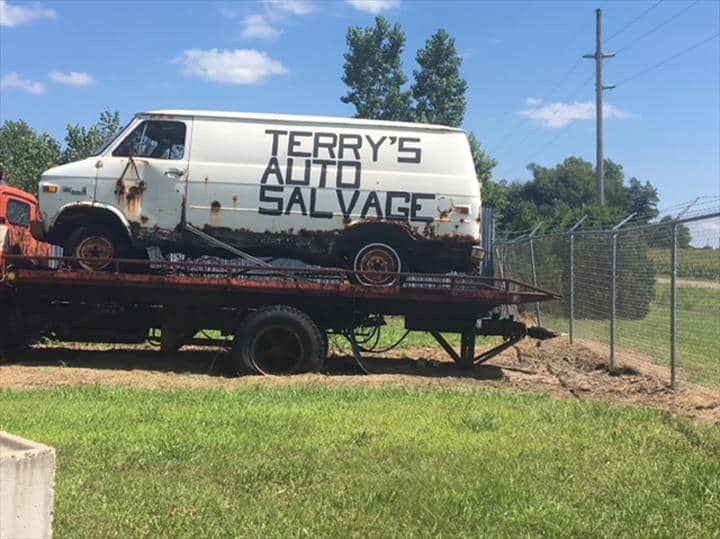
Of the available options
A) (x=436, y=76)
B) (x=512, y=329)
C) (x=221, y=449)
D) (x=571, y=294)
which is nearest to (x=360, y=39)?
(x=436, y=76)

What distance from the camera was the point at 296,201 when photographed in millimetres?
9133

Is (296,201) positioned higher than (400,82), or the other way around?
(400,82)

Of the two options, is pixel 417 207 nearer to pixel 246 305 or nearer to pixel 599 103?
pixel 246 305

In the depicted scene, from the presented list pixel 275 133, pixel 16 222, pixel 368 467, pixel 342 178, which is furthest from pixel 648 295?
pixel 16 222

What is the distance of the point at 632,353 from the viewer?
1011 centimetres

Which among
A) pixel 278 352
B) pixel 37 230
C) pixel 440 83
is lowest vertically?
pixel 278 352

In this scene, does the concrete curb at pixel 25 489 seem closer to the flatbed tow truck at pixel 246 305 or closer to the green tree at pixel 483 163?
the flatbed tow truck at pixel 246 305

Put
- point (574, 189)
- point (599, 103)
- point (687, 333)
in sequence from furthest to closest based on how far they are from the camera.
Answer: point (574, 189) < point (599, 103) < point (687, 333)

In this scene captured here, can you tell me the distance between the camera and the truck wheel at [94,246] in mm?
9164

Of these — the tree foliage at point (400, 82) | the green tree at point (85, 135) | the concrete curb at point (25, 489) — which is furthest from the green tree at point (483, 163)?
the concrete curb at point (25, 489)

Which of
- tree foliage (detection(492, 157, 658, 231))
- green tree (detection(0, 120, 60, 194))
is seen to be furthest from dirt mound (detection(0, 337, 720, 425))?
tree foliage (detection(492, 157, 658, 231))

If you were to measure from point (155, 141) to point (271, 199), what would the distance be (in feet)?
5.65

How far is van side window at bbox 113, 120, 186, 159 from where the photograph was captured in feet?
30.4

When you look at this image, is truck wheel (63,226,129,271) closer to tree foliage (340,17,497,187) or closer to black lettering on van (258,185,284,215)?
black lettering on van (258,185,284,215)
